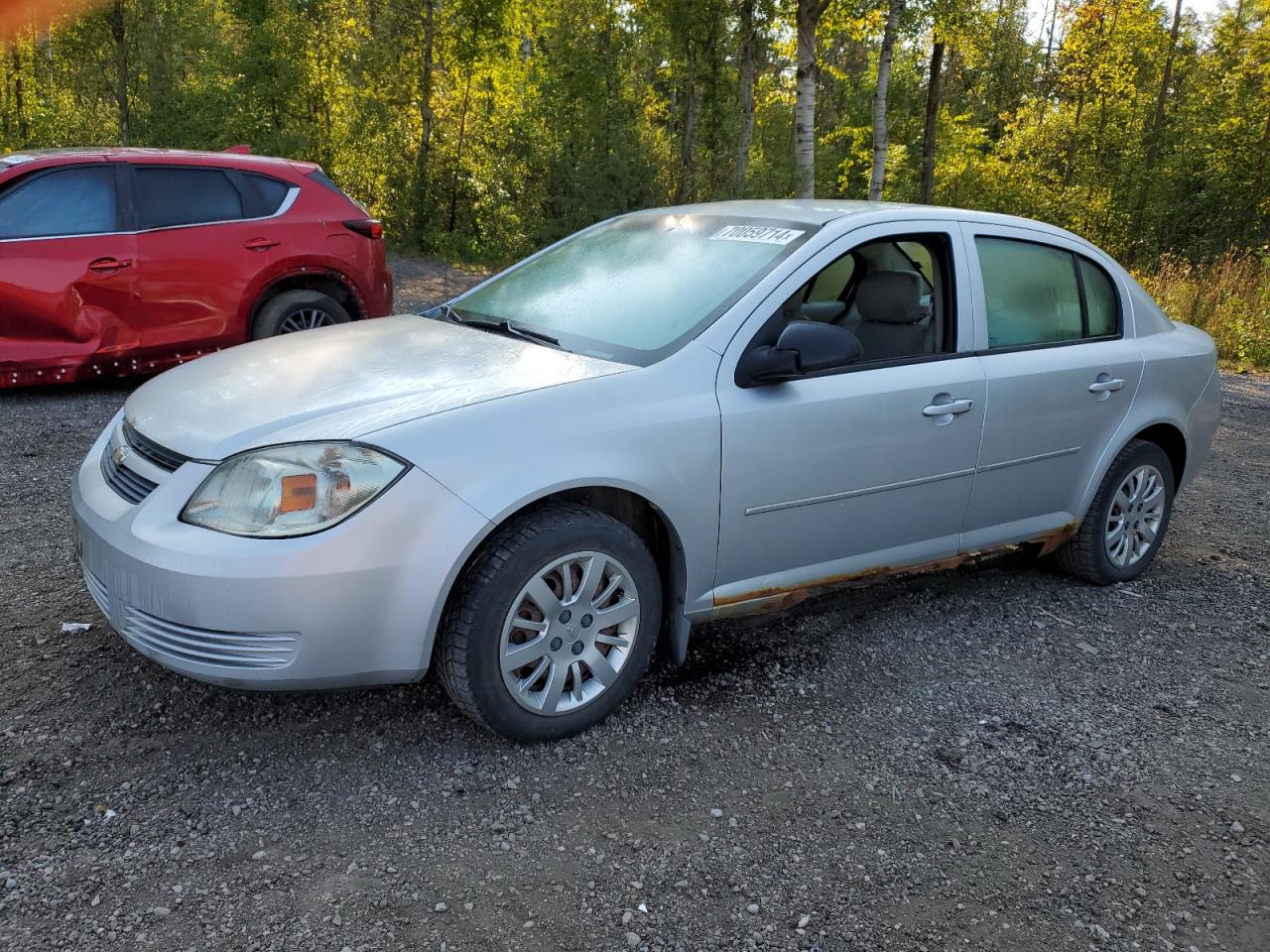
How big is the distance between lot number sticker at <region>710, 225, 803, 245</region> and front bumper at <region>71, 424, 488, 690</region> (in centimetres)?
166

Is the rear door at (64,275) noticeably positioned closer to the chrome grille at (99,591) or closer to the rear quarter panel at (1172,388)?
the chrome grille at (99,591)

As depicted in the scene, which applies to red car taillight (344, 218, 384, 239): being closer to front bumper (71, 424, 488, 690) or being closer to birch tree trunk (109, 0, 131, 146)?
front bumper (71, 424, 488, 690)

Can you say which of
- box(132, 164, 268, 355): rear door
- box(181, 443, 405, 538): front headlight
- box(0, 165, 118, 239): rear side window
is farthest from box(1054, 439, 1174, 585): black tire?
box(0, 165, 118, 239): rear side window

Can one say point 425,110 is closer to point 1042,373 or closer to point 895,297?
point 895,297

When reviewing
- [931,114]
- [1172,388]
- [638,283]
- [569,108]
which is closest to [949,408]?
[638,283]

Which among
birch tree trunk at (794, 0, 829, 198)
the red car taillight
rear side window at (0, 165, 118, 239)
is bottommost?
the red car taillight

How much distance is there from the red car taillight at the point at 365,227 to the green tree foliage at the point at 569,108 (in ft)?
29.1

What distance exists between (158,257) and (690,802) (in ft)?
18.9

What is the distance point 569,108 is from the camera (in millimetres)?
21422

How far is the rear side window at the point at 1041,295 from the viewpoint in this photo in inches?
163

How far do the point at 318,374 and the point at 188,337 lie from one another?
4398mm

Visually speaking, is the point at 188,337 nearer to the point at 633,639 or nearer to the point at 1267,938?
the point at 633,639

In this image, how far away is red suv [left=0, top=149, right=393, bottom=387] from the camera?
6.67 m

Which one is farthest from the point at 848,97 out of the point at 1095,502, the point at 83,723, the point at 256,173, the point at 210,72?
the point at 83,723
